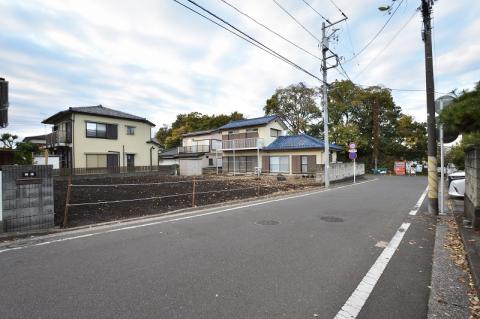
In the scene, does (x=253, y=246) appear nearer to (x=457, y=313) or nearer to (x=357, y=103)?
(x=457, y=313)

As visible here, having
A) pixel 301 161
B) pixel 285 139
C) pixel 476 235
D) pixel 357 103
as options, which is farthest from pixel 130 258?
pixel 357 103

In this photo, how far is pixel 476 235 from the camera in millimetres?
4750

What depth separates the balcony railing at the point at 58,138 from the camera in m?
22.7

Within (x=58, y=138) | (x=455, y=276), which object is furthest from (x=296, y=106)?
(x=455, y=276)

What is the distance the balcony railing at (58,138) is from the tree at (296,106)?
2428 cm

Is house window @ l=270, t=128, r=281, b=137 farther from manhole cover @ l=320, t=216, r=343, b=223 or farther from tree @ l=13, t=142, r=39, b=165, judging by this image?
manhole cover @ l=320, t=216, r=343, b=223

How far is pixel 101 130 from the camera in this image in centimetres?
2392

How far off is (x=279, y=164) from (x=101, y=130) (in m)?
17.2

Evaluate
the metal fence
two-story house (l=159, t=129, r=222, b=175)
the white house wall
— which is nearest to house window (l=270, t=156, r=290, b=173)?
two-story house (l=159, t=129, r=222, b=175)

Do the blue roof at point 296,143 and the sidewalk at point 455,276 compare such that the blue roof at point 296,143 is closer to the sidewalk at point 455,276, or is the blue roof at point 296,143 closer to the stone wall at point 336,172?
the stone wall at point 336,172

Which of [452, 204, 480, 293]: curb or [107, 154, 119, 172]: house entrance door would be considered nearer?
[452, 204, 480, 293]: curb

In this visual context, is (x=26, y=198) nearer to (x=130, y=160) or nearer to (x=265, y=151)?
(x=130, y=160)

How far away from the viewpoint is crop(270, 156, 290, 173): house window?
25.3 m

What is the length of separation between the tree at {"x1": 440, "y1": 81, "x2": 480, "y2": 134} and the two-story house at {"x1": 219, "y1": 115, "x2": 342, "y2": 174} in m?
19.1
